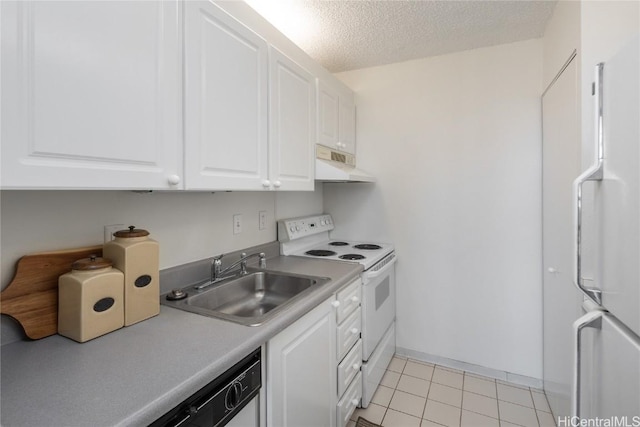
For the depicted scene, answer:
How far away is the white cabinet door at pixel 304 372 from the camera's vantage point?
1.11 m

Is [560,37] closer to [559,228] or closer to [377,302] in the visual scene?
[559,228]

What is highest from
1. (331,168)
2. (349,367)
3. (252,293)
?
(331,168)

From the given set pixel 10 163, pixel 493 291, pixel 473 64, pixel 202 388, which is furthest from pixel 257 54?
pixel 493 291

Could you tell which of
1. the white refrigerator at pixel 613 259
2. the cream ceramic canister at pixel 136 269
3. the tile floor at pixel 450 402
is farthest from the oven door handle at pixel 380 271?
the cream ceramic canister at pixel 136 269

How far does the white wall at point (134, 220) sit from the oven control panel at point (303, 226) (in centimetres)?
7

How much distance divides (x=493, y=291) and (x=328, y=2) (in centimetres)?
225

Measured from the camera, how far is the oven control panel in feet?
7.10

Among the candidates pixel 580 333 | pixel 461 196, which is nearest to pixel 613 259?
pixel 580 333

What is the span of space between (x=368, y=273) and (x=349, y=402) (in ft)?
2.47

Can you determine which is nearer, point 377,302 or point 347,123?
point 377,302

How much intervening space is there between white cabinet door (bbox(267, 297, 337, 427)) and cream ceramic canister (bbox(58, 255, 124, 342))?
533 mm

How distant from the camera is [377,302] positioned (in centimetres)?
212

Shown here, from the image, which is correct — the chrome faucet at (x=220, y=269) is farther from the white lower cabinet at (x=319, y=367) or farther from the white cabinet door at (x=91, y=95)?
the white cabinet door at (x=91, y=95)

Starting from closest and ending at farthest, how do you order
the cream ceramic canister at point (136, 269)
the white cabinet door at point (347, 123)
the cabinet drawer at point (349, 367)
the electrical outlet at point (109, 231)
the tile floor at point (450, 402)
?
the cream ceramic canister at point (136, 269) → the electrical outlet at point (109, 231) → the cabinet drawer at point (349, 367) → the tile floor at point (450, 402) → the white cabinet door at point (347, 123)
